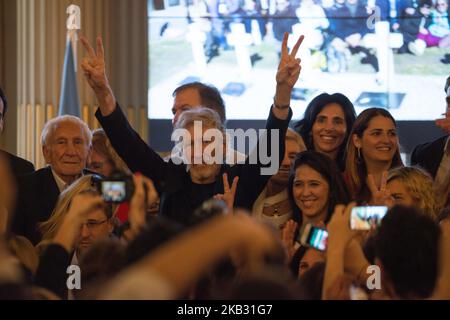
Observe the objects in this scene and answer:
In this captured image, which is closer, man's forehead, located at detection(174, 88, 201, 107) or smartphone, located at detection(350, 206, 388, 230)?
smartphone, located at detection(350, 206, 388, 230)

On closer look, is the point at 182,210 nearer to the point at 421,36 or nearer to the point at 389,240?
the point at 389,240

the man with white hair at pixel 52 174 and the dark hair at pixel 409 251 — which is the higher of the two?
the man with white hair at pixel 52 174

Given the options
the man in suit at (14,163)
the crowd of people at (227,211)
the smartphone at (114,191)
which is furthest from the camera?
the man in suit at (14,163)

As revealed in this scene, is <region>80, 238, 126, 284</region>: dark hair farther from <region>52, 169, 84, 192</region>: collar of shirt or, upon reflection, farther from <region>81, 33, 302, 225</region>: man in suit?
<region>52, 169, 84, 192</region>: collar of shirt

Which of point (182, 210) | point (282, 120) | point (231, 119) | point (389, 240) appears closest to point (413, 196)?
point (282, 120)

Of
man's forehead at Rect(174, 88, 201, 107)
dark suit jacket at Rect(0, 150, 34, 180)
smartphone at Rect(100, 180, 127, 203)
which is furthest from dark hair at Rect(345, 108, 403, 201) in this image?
dark suit jacket at Rect(0, 150, 34, 180)

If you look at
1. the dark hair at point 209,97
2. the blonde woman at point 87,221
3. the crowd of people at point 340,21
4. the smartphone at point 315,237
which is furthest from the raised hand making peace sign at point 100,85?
the crowd of people at point 340,21

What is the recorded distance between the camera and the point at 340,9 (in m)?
10.3

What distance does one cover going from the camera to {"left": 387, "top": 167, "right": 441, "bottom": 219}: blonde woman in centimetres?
468

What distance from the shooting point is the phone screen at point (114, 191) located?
12.0 ft

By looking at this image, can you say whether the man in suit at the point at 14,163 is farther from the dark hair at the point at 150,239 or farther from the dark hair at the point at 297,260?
the dark hair at the point at 150,239

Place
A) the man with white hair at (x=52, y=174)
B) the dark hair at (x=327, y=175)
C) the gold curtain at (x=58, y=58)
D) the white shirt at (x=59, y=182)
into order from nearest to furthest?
the dark hair at (x=327, y=175) → the man with white hair at (x=52, y=174) → the white shirt at (x=59, y=182) → the gold curtain at (x=58, y=58)

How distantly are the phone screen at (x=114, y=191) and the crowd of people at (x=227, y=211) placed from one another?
0.07 ft

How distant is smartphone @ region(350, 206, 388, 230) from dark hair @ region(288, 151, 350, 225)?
729 millimetres
